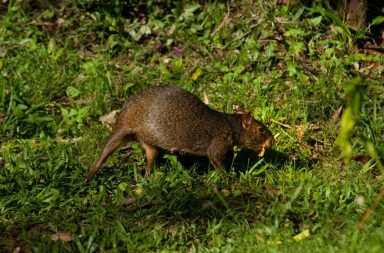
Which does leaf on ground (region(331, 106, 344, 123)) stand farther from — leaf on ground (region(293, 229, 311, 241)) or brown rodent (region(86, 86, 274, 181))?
leaf on ground (region(293, 229, 311, 241))

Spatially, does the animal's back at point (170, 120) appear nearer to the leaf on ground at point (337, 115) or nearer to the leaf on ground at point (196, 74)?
the leaf on ground at point (337, 115)

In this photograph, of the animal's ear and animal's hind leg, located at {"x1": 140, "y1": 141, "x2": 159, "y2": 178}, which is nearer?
animal's hind leg, located at {"x1": 140, "y1": 141, "x2": 159, "y2": 178}

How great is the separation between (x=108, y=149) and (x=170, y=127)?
457 millimetres

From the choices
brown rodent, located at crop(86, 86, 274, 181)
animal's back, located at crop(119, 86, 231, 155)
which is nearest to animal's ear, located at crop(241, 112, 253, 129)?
brown rodent, located at crop(86, 86, 274, 181)

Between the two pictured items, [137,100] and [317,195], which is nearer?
[317,195]

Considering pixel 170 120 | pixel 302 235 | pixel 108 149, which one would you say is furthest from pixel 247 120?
pixel 302 235

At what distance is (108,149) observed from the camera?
5273 millimetres

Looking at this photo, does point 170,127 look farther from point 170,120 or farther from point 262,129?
point 262,129

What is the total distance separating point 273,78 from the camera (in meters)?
6.65

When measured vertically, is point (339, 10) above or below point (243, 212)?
above

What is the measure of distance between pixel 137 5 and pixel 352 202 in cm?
398

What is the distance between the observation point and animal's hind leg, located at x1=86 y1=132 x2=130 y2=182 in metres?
5.25

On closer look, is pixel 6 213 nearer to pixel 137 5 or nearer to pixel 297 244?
pixel 297 244

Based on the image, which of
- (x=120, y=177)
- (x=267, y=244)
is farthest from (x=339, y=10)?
(x=267, y=244)
